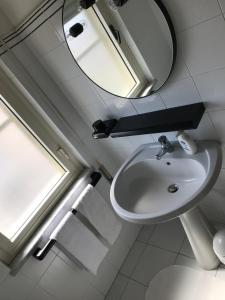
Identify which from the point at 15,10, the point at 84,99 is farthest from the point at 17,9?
the point at 84,99

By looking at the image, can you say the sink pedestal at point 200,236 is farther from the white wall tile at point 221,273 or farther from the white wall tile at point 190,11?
the white wall tile at point 190,11

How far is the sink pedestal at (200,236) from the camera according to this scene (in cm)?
151

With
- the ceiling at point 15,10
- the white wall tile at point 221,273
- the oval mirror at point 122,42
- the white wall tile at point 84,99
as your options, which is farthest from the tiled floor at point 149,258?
the ceiling at point 15,10

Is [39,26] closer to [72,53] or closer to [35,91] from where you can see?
[72,53]

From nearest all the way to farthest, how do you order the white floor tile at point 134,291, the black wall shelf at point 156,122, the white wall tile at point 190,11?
the white wall tile at point 190,11, the black wall shelf at point 156,122, the white floor tile at point 134,291

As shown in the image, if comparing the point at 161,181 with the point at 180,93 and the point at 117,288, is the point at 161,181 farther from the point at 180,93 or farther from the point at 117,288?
the point at 117,288

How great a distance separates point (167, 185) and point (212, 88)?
58 cm

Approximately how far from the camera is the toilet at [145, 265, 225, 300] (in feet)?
5.26

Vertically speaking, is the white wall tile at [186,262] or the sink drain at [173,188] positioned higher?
the sink drain at [173,188]

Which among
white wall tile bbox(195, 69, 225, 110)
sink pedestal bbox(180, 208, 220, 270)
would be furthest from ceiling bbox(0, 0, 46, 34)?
sink pedestal bbox(180, 208, 220, 270)

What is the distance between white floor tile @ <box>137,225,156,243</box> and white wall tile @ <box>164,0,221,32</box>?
1639mm

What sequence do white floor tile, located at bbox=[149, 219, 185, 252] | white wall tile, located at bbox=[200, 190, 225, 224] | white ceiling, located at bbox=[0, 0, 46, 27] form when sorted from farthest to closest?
white floor tile, located at bbox=[149, 219, 185, 252]
white wall tile, located at bbox=[200, 190, 225, 224]
white ceiling, located at bbox=[0, 0, 46, 27]

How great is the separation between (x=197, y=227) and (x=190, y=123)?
0.68 meters

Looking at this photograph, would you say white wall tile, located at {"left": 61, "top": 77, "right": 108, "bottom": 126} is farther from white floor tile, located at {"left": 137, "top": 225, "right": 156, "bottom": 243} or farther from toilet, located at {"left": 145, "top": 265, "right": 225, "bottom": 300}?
toilet, located at {"left": 145, "top": 265, "right": 225, "bottom": 300}
